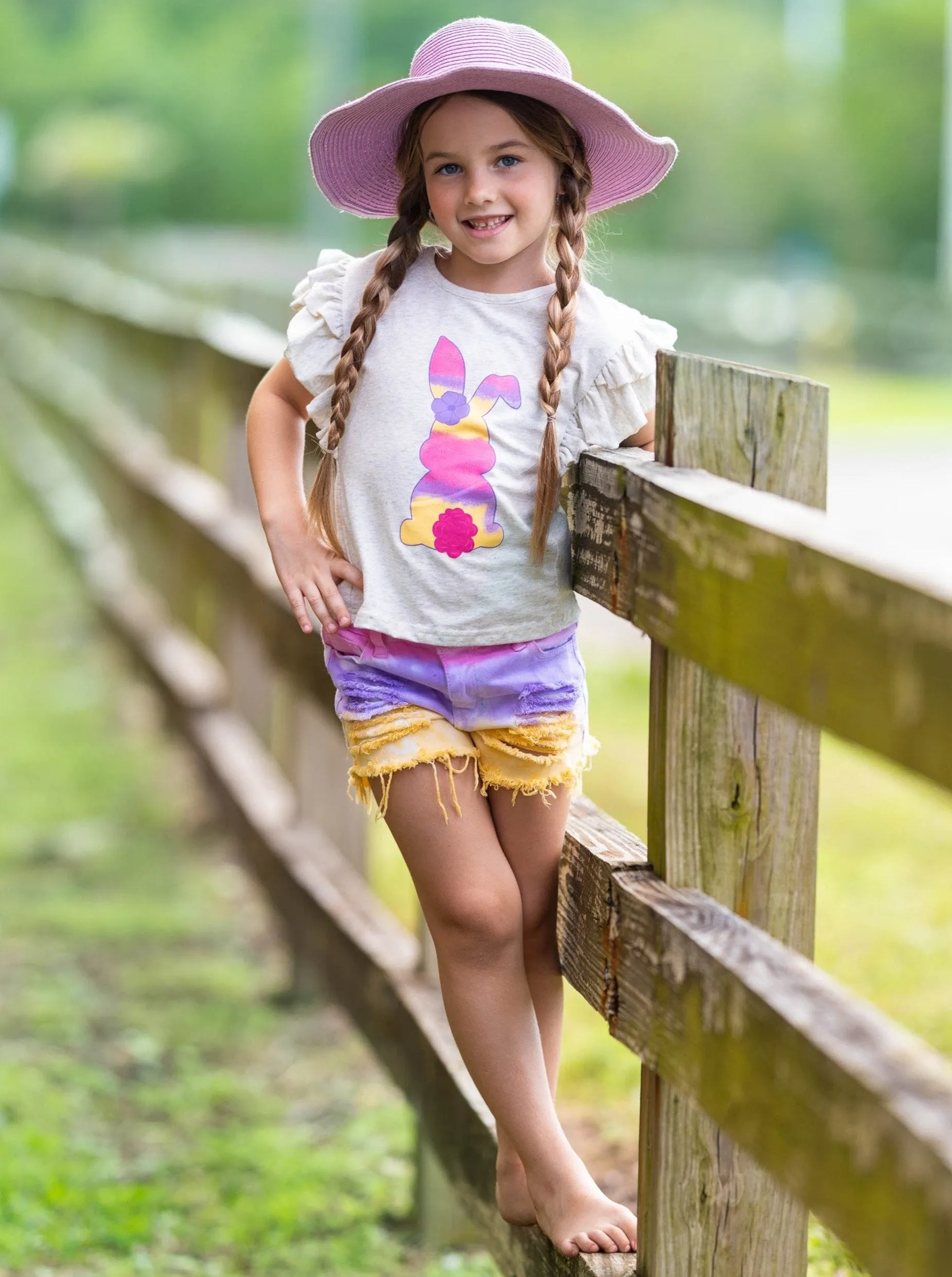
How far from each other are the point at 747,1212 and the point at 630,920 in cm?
34

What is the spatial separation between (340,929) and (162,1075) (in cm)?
56

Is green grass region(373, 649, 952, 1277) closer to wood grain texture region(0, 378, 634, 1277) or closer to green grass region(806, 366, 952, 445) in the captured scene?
wood grain texture region(0, 378, 634, 1277)

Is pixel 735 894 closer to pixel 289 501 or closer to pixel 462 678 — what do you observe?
pixel 462 678

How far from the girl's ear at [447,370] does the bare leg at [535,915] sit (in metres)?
0.51

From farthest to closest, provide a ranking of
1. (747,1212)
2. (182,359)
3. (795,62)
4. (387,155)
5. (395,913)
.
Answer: (795,62) < (182,359) < (395,913) < (387,155) < (747,1212)

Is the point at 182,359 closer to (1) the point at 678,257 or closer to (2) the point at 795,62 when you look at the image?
(1) the point at 678,257

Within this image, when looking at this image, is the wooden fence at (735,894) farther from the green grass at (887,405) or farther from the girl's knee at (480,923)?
the green grass at (887,405)

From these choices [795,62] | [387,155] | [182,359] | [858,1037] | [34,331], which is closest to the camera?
[858,1037]

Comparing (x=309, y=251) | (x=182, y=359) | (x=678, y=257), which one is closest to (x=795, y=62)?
(x=678, y=257)

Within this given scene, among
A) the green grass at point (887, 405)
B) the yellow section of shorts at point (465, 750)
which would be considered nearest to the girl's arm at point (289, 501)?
the yellow section of shorts at point (465, 750)

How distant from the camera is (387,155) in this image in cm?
242

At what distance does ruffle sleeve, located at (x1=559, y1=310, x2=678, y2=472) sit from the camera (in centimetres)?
226

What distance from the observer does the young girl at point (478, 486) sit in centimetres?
224

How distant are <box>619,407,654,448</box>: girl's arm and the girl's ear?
0.22 meters
